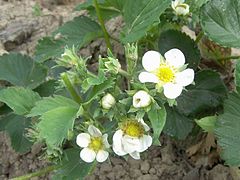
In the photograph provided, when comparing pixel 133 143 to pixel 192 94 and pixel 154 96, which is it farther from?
pixel 192 94

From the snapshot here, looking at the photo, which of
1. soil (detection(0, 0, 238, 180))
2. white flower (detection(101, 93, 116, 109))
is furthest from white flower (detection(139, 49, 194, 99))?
soil (detection(0, 0, 238, 180))

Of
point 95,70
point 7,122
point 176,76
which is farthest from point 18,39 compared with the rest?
point 176,76

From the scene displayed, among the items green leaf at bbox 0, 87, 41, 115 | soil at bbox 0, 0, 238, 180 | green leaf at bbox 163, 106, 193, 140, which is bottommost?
soil at bbox 0, 0, 238, 180

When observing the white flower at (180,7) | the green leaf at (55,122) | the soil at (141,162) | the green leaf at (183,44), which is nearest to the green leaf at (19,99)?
the green leaf at (55,122)

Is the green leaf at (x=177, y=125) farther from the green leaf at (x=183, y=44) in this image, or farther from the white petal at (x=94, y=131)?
the white petal at (x=94, y=131)

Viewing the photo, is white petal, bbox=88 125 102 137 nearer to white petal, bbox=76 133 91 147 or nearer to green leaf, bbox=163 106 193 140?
white petal, bbox=76 133 91 147

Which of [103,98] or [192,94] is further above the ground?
[103,98]

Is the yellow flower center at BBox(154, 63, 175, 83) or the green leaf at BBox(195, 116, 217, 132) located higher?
the yellow flower center at BBox(154, 63, 175, 83)
